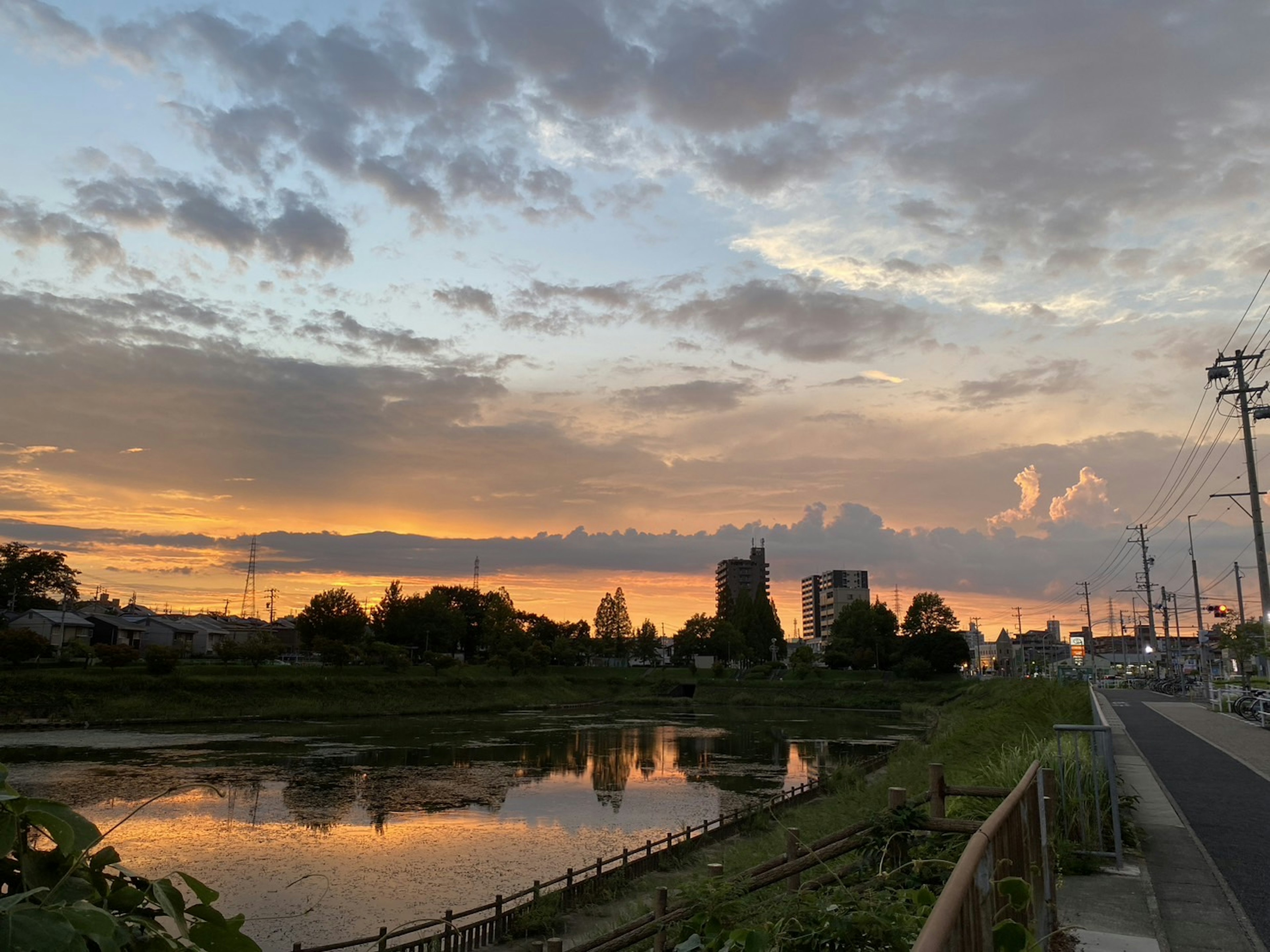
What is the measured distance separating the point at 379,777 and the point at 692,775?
601 inches

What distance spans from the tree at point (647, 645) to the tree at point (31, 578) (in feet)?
280

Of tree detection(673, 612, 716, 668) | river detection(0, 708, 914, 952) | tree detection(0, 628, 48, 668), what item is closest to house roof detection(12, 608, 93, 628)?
tree detection(0, 628, 48, 668)

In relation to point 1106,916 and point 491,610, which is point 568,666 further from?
point 1106,916

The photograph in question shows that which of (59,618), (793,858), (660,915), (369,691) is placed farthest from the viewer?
(59,618)

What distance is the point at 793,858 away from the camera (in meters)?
8.81

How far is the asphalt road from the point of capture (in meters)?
8.89

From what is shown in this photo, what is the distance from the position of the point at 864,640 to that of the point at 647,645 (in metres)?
44.1

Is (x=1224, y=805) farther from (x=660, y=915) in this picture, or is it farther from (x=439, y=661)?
(x=439, y=661)

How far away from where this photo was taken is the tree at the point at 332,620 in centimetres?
9656

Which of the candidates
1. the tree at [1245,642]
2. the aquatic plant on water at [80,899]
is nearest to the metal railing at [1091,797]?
the aquatic plant on water at [80,899]

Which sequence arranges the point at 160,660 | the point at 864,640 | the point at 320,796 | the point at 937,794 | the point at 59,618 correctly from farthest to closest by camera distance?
the point at 864,640, the point at 59,618, the point at 160,660, the point at 320,796, the point at 937,794

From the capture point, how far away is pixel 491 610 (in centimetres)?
12494

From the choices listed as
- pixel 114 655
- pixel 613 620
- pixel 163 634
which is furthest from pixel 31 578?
pixel 613 620

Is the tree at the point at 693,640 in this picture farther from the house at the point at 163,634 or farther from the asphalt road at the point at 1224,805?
the asphalt road at the point at 1224,805
